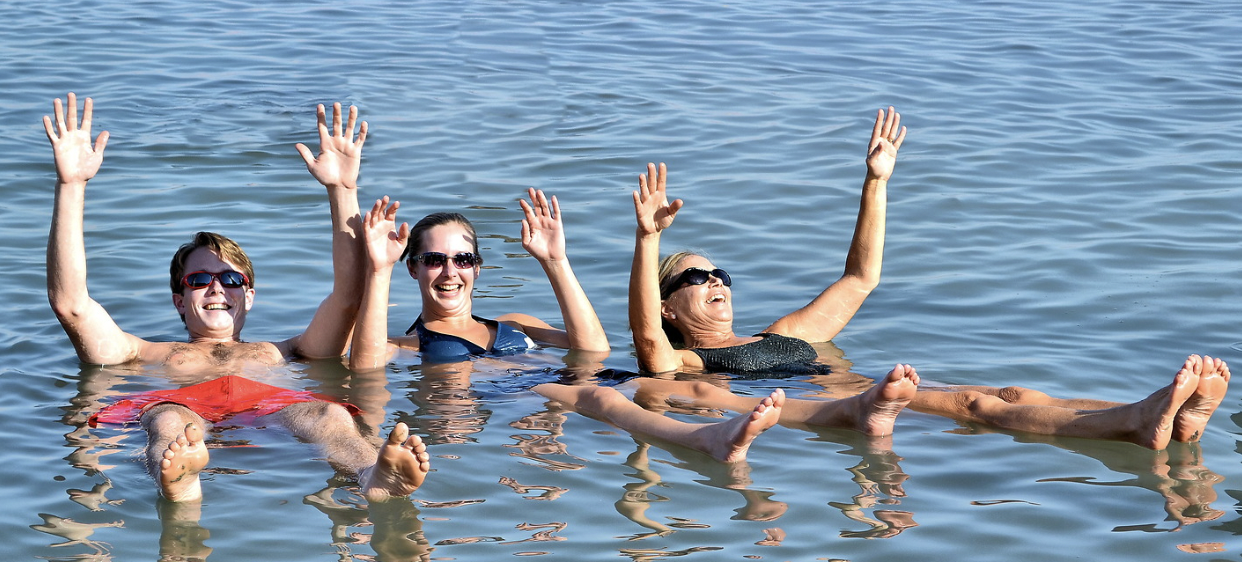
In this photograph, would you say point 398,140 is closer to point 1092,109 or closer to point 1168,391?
point 1092,109

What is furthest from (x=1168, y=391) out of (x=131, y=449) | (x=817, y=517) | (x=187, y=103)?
(x=187, y=103)

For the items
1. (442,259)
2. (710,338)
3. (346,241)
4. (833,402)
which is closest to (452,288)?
(442,259)

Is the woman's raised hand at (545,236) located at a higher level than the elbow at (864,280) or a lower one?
higher

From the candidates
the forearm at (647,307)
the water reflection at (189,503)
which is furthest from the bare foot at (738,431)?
the water reflection at (189,503)

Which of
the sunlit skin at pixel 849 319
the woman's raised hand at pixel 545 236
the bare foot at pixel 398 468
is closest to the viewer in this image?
the bare foot at pixel 398 468

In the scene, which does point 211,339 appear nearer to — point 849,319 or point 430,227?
point 430,227

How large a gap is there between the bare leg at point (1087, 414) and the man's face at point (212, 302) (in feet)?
12.4

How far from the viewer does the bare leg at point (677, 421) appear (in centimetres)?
524

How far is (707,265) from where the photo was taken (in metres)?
7.62

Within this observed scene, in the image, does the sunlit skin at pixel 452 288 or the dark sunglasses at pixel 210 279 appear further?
the dark sunglasses at pixel 210 279

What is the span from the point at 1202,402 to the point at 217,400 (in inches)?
176

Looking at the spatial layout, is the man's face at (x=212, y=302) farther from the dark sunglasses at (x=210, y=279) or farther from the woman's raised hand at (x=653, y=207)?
the woman's raised hand at (x=653, y=207)

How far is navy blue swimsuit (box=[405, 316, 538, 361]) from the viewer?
23.9 feet

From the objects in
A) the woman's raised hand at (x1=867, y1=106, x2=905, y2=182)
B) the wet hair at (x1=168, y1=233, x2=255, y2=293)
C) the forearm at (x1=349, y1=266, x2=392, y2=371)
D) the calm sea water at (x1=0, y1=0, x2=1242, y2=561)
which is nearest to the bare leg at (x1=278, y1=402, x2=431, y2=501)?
the calm sea water at (x1=0, y1=0, x2=1242, y2=561)
